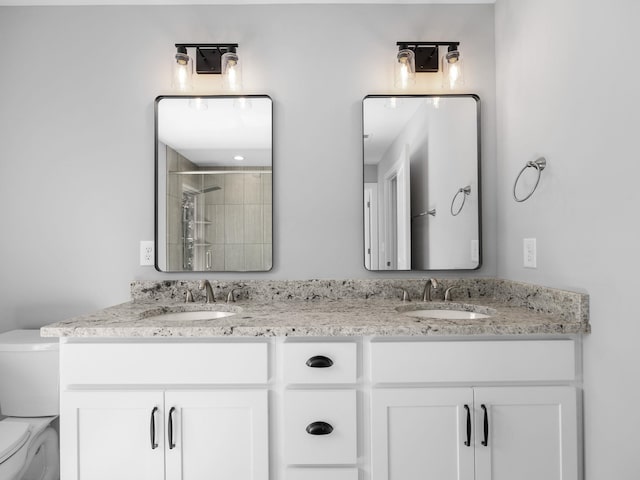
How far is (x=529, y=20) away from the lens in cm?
156

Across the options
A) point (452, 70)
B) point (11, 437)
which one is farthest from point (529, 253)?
point (11, 437)

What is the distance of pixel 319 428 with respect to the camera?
47.5 inches

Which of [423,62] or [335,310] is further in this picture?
[423,62]

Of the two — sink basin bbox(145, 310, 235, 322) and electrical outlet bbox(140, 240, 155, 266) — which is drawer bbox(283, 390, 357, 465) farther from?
electrical outlet bbox(140, 240, 155, 266)

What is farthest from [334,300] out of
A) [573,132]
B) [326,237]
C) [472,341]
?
[573,132]

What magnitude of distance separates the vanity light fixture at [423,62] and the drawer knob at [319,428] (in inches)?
62.5

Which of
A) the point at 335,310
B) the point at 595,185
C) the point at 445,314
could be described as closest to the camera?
the point at 595,185

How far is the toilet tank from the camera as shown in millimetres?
1556

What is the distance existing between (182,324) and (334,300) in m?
0.78

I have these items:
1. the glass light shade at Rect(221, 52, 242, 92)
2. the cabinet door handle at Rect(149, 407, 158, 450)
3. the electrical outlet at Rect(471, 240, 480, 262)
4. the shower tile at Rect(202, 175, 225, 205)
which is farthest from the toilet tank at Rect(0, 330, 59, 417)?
the electrical outlet at Rect(471, 240, 480, 262)

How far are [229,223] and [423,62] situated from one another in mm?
1279

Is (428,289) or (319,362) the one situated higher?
(428,289)

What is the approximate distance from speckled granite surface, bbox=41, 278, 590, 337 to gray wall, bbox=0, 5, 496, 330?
94mm

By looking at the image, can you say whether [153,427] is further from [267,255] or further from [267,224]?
[267,224]
